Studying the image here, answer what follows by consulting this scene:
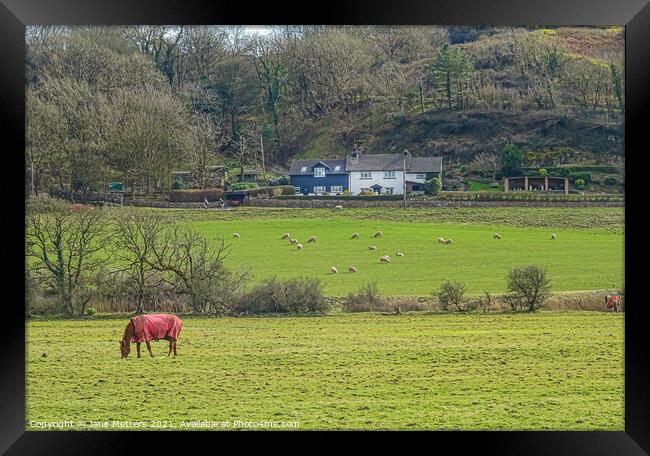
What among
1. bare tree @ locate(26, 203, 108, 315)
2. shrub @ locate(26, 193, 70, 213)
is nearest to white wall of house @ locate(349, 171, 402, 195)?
bare tree @ locate(26, 203, 108, 315)

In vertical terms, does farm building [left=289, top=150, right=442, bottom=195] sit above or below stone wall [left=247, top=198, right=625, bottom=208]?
above

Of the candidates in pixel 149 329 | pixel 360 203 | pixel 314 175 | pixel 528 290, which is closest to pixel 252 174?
pixel 314 175

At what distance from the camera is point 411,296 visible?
957 centimetres

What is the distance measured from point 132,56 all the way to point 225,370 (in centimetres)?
Answer: 399

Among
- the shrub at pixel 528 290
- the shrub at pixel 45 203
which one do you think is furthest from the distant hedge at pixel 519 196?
the shrub at pixel 45 203

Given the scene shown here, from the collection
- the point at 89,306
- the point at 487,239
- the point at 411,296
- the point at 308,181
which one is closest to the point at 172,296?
the point at 89,306

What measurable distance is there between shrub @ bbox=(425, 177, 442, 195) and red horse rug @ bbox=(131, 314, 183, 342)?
3.67 meters

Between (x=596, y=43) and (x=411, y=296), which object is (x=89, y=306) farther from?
(x=596, y=43)

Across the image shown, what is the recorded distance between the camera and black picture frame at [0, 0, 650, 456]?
469 cm

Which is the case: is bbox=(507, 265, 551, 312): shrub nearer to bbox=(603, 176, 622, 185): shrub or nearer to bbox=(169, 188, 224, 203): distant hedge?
bbox=(603, 176, 622, 185): shrub

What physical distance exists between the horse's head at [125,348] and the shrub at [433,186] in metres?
4.04

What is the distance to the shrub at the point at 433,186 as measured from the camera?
980 centimetres

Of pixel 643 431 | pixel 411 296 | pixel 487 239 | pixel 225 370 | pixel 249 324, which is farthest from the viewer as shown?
pixel 487 239
